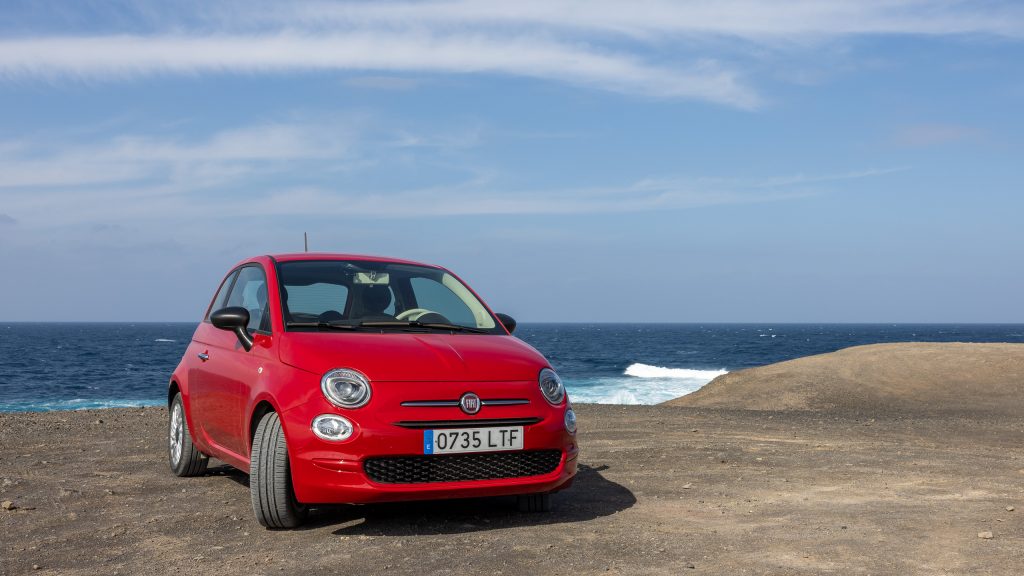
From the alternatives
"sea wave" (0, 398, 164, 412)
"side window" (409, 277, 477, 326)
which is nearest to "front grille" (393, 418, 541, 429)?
"side window" (409, 277, 477, 326)

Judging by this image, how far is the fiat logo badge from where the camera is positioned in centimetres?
536

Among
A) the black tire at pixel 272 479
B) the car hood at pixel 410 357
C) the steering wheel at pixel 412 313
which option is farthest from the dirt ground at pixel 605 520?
the steering wheel at pixel 412 313

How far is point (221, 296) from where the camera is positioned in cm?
771

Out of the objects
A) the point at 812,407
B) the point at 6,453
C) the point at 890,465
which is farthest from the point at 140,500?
the point at 812,407

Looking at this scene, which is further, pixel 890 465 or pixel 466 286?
pixel 890 465

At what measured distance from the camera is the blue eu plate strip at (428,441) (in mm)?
5277

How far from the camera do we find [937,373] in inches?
737

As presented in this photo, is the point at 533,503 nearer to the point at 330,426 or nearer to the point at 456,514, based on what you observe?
the point at 456,514

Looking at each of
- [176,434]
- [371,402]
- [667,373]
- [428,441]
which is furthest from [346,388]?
[667,373]

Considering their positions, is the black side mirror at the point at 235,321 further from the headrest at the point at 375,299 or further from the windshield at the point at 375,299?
the headrest at the point at 375,299

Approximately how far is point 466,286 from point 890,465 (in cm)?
433

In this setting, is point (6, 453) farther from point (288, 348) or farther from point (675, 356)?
point (675, 356)

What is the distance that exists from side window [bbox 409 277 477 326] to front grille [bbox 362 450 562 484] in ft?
4.29

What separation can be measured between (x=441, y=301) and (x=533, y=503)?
1.56 metres
